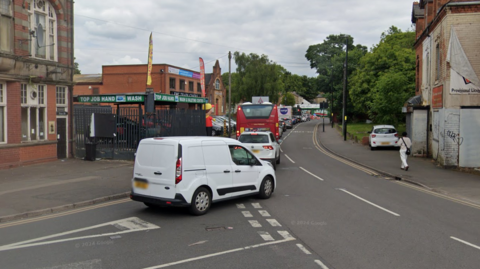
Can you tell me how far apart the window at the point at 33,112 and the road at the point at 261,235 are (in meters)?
8.88

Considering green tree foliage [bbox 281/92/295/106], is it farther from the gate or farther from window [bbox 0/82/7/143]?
window [bbox 0/82/7/143]

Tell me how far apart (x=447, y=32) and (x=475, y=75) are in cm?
231

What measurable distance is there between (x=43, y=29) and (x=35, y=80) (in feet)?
8.39

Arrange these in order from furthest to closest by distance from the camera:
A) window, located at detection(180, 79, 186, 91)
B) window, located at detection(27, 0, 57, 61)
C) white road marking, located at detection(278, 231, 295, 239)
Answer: window, located at detection(180, 79, 186, 91), window, located at detection(27, 0, 57, 61), white road marking, located at detection(278, 231, 295, 239)

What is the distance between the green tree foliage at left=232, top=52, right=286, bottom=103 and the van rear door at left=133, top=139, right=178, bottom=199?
6044 cm

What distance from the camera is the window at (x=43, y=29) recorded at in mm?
17578

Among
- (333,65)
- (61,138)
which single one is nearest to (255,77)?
(333,65)

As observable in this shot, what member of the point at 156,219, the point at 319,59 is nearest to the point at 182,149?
the point at 156,219

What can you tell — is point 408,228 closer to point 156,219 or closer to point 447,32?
point 156,219

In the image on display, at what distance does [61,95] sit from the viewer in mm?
19500

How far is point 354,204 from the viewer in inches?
417

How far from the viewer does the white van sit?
28.6 feet

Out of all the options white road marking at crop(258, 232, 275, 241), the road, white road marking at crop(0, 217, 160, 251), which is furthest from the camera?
white road marking at crop(258, 232, 275, 241)

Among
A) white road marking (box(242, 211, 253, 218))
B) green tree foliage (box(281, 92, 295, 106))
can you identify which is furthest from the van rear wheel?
green tree foliage (box(281, 92, 295, 106))
